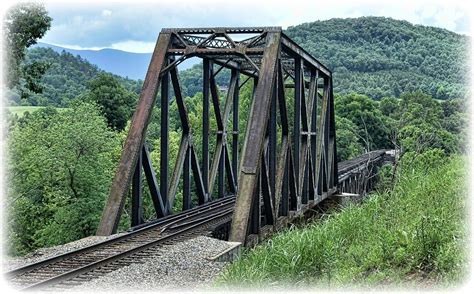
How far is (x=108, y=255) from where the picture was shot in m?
10.8

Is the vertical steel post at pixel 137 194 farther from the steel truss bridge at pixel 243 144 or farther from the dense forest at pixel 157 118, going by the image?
the dense forest at pixel 157 118

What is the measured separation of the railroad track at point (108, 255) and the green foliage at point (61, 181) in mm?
13556

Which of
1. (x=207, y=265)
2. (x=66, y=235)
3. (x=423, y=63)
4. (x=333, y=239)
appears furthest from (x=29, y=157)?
(x=423, y=63)

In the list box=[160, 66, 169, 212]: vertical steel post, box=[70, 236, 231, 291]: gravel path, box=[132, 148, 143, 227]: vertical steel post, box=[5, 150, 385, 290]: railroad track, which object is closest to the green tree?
box=[160, 66, 169, 212]: vertical steel post

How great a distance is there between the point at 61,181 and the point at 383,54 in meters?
110

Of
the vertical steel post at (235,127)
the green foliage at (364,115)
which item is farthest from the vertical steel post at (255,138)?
the green foliage at (364,115)

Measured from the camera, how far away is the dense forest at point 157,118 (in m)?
28.4

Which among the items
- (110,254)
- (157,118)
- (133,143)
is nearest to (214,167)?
(133,143)

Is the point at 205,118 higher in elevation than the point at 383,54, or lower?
lower

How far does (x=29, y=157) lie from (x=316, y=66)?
16153 millimetres

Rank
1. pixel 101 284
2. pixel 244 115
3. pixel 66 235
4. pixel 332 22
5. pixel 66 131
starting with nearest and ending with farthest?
pixel 101 284 → pixel 66 235 → pixel 66 131 → pixel 244 115 → pixel 332 22

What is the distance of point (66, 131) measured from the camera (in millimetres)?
29531

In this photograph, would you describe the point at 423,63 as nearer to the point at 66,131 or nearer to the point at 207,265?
the point at 66,131

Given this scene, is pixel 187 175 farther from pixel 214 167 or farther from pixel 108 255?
pixel 108 255
